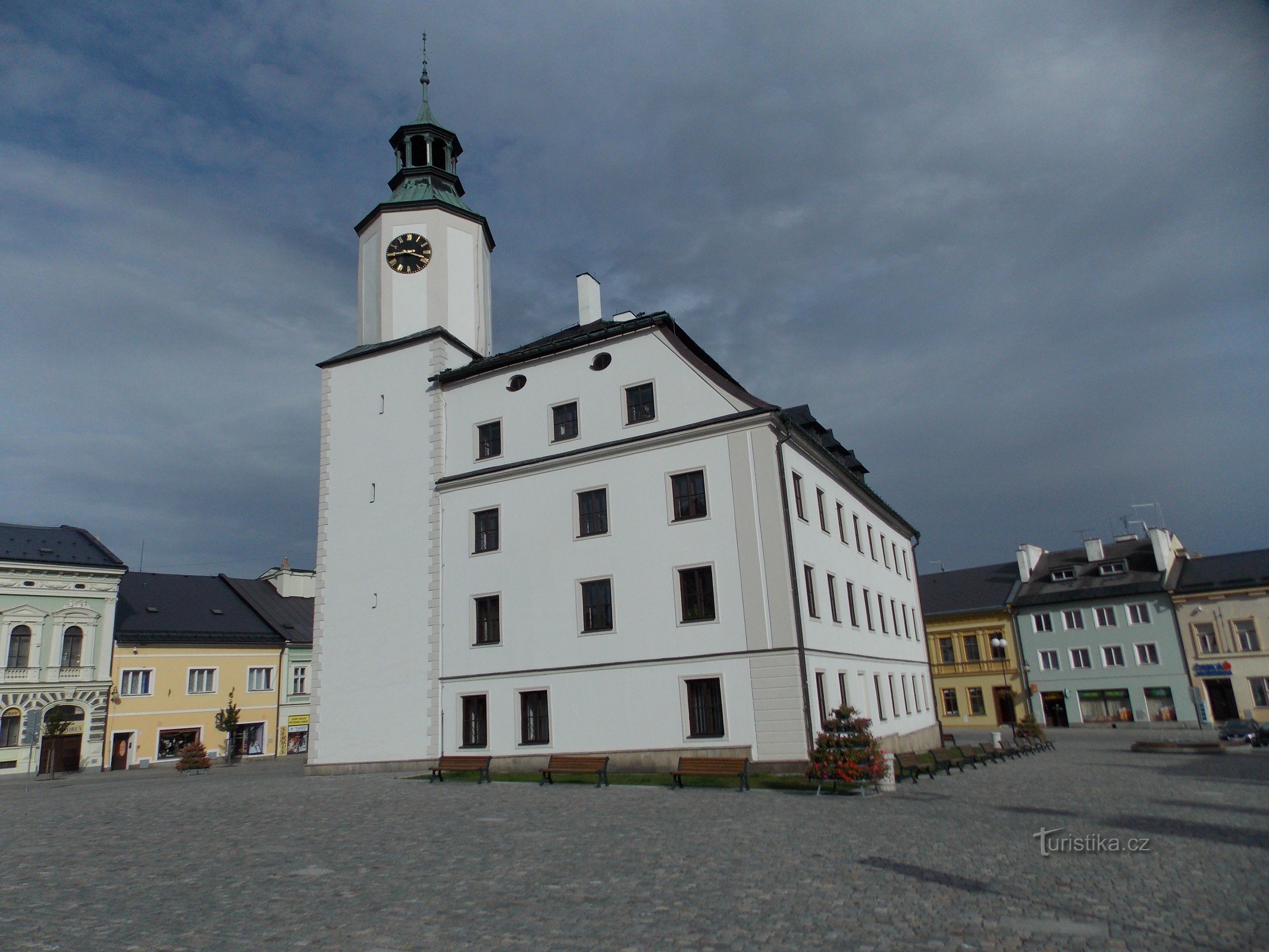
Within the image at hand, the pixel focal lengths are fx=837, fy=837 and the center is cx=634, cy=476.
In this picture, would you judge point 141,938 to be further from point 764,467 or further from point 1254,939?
point 764,467

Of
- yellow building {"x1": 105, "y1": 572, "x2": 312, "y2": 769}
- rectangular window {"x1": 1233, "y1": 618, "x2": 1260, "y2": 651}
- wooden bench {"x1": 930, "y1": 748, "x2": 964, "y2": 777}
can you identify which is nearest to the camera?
wooden bench {"x1": 930, "y1": 748, "x2": 964, "y2": 777}

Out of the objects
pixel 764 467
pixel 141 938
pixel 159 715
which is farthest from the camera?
pixel 159 715

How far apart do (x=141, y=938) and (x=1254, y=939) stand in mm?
10563

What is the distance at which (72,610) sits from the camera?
45094 mm

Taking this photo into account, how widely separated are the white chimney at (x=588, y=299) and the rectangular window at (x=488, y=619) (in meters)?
12.0

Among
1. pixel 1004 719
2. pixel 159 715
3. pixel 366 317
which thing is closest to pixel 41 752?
pixel 159 715

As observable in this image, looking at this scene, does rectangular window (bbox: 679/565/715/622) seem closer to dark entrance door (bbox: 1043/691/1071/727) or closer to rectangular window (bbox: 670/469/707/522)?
rectangular window (bbox: 670/469/707/522)

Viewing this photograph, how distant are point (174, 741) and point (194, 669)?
415cm

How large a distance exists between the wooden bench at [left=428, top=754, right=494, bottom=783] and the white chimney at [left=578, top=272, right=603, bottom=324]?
17312 mm

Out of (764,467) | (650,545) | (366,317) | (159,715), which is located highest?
(366,317)

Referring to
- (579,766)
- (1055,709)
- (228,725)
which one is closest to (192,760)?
(228,725)

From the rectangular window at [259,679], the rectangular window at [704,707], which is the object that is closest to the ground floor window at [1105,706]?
the rectangular window at [704,707]

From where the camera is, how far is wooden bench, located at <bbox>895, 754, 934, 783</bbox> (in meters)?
22.2

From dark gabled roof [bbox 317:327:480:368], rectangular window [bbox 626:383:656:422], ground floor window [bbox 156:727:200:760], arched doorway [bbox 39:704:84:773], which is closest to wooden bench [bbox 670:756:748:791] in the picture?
rectangular window [bbox 626:383:656:422]
